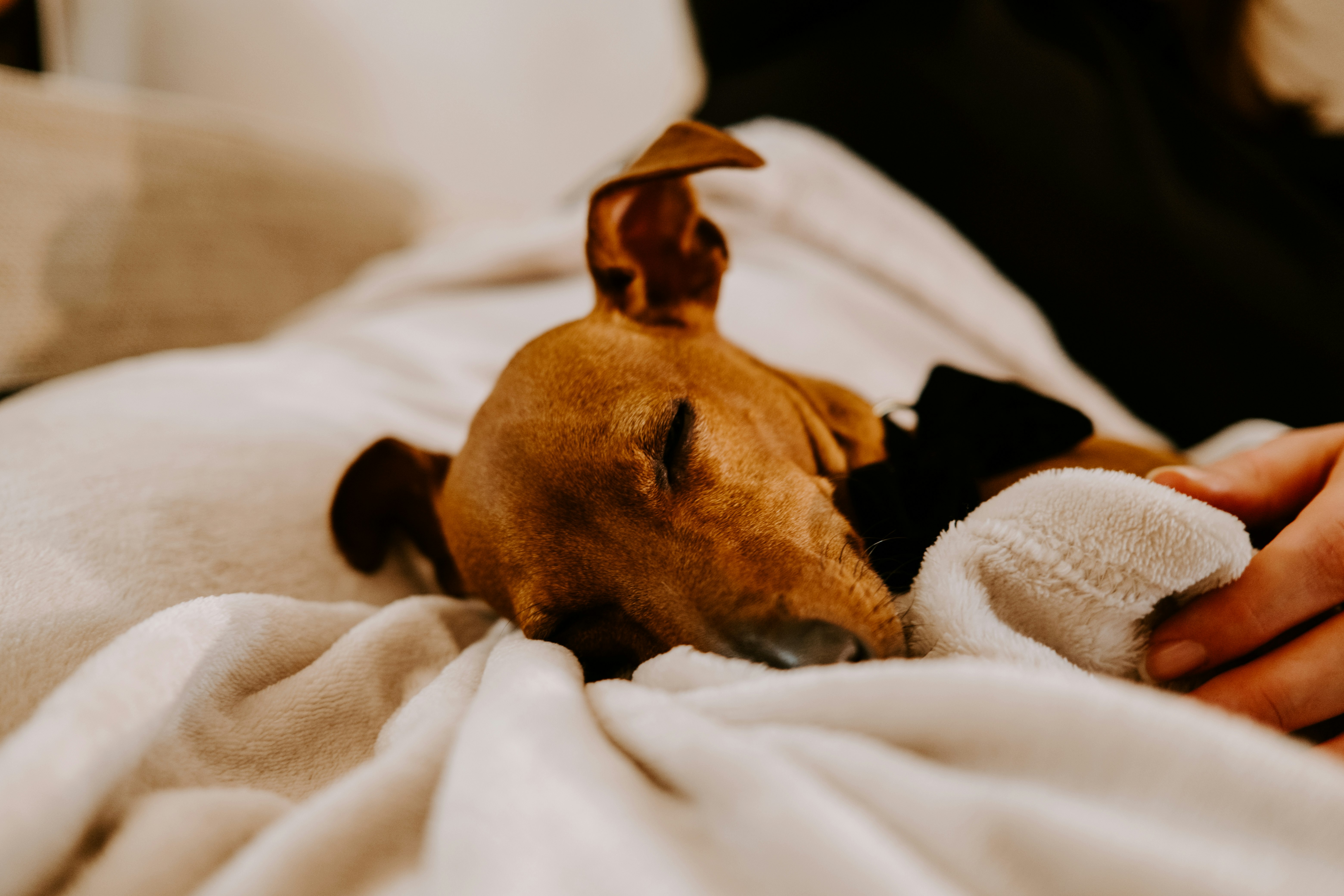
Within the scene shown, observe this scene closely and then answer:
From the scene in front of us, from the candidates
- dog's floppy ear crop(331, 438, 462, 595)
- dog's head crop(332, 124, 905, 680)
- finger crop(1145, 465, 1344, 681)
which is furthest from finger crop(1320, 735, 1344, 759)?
dog's floppy ear crop(331, 438, 462, 595)

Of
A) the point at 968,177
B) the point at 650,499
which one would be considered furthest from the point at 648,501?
the point at 968,177

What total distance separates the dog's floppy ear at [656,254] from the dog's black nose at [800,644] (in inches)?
28.1

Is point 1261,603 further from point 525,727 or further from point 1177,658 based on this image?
point 525,727

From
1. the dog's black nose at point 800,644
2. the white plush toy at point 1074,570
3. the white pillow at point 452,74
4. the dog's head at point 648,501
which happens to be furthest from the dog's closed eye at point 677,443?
the white pillow at point 452,74

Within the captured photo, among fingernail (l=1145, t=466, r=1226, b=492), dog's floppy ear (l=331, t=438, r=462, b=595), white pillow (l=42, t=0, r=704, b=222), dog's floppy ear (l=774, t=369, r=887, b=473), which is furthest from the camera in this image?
white pillow (l=42, t=0, r=704, b=222)

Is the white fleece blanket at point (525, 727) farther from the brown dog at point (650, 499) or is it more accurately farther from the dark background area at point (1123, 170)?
the dark background area at point (1123, 170)

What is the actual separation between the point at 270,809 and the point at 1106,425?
1.95 meters

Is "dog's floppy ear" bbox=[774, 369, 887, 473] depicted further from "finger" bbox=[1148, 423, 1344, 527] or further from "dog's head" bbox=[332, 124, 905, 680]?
"finger" bbox=[1148, 423, 1344, 527]

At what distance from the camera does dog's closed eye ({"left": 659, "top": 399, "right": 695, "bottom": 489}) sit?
1.05m

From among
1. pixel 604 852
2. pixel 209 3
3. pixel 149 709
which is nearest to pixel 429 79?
pixel 209 3

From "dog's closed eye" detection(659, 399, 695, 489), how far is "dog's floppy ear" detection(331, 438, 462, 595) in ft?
1.65

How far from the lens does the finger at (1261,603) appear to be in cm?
77

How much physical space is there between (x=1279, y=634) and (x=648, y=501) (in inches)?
29.4

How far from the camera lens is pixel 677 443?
108 centimetres
